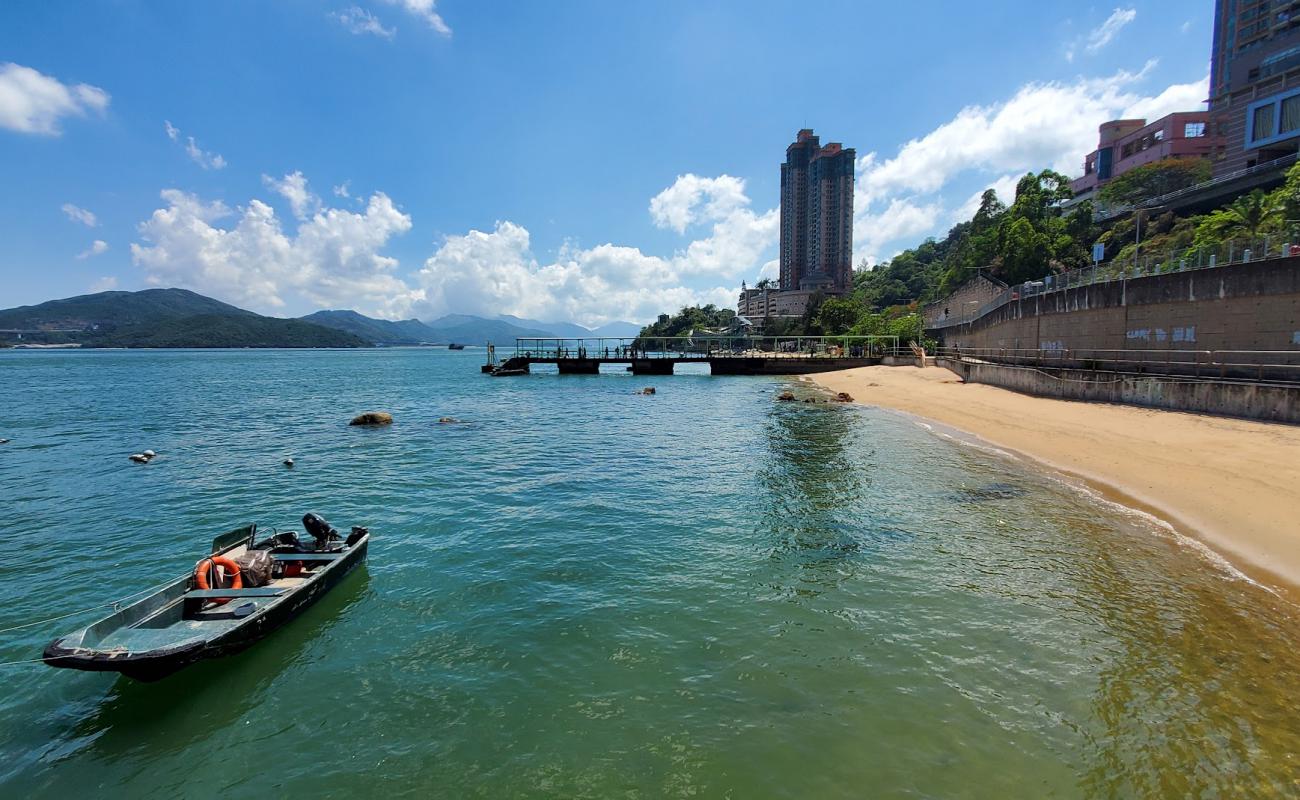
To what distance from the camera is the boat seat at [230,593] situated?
8.90 meters

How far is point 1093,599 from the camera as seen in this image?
10.0m

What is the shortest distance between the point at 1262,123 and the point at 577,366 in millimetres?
86976

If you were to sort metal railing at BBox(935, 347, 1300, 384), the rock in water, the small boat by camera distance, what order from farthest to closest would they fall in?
the rock in water, metal railing at BBox(935, 347, 1300, 384), the small boat

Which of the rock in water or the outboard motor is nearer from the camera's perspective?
the outboard motor

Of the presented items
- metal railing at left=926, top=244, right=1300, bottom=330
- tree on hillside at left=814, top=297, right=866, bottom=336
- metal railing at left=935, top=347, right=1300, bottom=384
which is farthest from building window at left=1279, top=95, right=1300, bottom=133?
tree on hillside at left=814, top=297, right=866, bottom=336

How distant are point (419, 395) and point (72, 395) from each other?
110 ft

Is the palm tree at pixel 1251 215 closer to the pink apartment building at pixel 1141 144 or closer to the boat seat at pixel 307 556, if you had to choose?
the pink apartment building at pixel 1141 144

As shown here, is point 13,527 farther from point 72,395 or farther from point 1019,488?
point 72,395

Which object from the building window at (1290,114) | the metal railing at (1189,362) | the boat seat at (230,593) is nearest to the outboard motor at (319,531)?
the boat seat at (230,593)

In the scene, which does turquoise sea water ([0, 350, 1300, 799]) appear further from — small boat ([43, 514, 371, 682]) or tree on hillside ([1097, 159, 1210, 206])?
tree on hillside ([1097, 159, 1210, 206])

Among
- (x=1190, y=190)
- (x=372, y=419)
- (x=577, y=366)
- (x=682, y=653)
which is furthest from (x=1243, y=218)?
(x=577, y=366)

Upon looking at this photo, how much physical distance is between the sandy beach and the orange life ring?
1874cm

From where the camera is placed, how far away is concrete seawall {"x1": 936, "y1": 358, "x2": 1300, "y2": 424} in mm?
18812

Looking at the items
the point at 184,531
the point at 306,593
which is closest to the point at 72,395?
the point at 184,531
